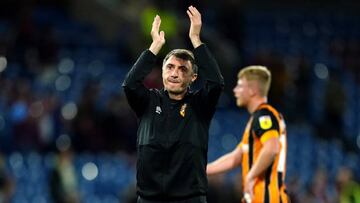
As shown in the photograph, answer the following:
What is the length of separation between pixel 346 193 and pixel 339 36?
7654mm

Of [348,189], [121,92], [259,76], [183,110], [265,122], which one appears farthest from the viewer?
[121,92]

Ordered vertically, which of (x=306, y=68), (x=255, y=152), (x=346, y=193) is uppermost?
(x=306, y=68)

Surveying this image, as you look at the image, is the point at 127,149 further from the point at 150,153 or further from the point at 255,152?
the point at 150,153

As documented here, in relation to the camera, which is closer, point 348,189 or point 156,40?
point 156,40

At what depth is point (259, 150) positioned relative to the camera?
26.3 feet

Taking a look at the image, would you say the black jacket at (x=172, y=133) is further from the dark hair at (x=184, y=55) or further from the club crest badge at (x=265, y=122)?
the club crest badge at (x=265, y=122)

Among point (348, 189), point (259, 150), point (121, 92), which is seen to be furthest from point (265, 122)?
point (121, 92)

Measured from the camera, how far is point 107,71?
55.9 ft

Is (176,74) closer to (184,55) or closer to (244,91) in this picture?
(184,55)

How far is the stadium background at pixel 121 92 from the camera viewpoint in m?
13.8

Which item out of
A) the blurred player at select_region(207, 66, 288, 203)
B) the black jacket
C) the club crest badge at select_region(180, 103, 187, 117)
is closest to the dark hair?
the black jacket

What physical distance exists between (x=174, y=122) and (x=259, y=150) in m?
1.72

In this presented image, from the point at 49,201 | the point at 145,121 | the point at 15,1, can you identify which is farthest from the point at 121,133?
the point at 145,121

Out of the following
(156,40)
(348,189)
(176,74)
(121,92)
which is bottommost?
(348,189)
